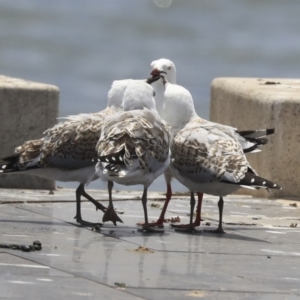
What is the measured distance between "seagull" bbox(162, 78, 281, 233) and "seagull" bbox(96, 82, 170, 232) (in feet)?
0.69

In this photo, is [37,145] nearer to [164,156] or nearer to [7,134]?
[164,156]

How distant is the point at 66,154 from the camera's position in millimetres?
9617

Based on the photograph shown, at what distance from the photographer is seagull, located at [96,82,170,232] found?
348 inches

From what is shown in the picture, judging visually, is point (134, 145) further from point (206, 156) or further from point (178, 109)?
point (178, 109)

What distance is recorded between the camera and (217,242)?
8.79 metres

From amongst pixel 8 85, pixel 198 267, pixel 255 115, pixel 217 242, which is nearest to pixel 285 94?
pixel 255 115

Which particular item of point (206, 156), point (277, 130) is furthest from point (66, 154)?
point (277, 130)

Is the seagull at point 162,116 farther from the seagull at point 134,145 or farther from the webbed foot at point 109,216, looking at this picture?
the seagull at point 134,145

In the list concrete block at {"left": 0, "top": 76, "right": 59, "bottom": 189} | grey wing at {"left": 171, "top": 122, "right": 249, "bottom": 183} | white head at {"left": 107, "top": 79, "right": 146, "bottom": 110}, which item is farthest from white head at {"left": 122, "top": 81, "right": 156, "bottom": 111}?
concrete block at {"left": 0, "top": 76, "right": 59, "bottom": 189}

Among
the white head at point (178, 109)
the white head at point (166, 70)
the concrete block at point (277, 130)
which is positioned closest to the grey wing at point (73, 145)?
the white head at point (178, 109)

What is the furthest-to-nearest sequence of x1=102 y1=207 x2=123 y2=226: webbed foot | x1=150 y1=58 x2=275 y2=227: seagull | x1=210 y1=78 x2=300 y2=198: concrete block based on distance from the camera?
x1=210 y1=78 x2=300 y2=198: concrete block < x1=150 y1=58 x2=275 y2=227: seagull < x1=102 y1=207 x2=123 y2=226: webbed foot

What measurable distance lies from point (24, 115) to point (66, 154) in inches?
110

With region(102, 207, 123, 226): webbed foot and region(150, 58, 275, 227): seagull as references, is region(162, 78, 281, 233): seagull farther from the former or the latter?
region(102, 207, 123, 226): webbed foot

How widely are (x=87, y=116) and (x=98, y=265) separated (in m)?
2.68
